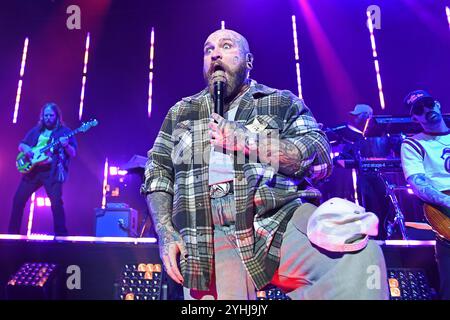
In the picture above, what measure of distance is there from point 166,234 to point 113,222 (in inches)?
161

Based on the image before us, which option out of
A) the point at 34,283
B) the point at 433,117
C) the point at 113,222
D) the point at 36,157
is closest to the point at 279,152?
the point at 34,283

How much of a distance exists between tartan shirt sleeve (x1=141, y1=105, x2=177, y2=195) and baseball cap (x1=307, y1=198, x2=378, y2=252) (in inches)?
28.4

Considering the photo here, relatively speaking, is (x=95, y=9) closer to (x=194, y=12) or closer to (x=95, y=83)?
(x=95, y=83)

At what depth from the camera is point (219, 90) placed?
4.91 feet

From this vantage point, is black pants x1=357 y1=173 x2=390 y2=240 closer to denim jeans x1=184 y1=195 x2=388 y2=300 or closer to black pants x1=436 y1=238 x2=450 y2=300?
black pants x1=436 y1=238 x2=450 y2=300

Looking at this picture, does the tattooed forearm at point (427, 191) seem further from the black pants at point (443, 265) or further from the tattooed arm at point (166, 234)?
the tattooed arm at point (166, 234)

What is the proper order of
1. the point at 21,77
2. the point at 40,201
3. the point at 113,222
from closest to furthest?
the point at 113,222
the point at 40,201
the point at 21,77

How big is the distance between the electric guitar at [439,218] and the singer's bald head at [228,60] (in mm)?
1761

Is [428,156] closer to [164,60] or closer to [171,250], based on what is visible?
[171,250]

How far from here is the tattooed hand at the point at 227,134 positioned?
1265 millimetres

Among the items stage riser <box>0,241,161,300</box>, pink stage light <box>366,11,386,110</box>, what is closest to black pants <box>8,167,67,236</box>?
stage riser <box>0,241,161,300</box>

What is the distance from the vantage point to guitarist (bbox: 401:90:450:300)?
8.38 ft

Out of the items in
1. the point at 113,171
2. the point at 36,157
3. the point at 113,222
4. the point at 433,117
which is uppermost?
the point at 113,171
